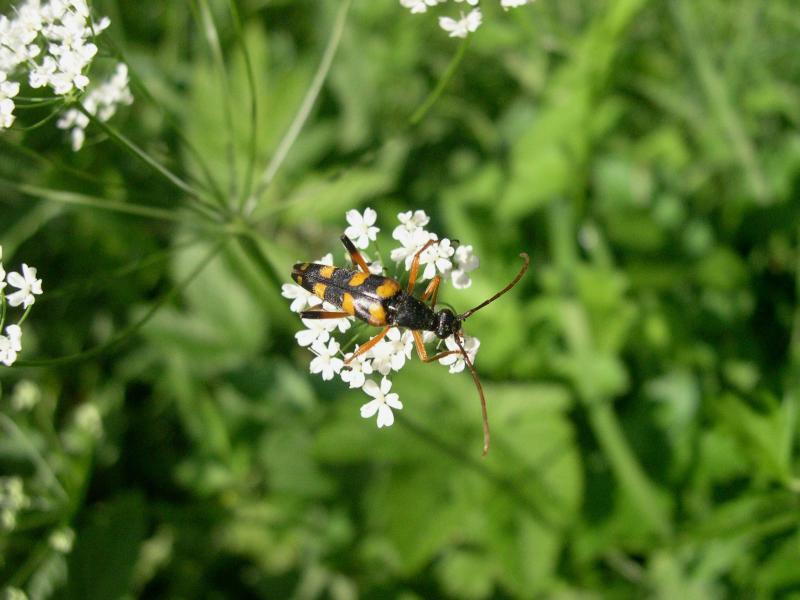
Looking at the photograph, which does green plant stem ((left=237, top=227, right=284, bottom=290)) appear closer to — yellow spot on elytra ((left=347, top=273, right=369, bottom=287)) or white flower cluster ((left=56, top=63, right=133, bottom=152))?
yellow spot on elytra ((left=347, top=273, right=369, bottom=287))

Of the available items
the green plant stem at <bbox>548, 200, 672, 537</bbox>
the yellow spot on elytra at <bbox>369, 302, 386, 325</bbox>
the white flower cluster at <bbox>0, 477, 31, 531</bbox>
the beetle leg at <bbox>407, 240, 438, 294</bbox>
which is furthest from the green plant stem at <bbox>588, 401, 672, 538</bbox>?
the white flower cluster at <bbox>0, 477, 31, 531</bbox>

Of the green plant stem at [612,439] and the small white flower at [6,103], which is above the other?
the green plant stem at [612,439]

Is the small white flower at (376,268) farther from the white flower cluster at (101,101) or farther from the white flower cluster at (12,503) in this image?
the white flower cluster at (12,503)

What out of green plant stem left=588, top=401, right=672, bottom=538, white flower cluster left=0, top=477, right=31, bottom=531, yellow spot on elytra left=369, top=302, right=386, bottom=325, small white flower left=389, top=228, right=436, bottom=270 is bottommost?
white flower cluster left=0, top=477, right=31, bottom=531

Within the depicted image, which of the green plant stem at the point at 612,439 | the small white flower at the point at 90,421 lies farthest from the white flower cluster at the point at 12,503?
the green plant stem at the point at 612,439

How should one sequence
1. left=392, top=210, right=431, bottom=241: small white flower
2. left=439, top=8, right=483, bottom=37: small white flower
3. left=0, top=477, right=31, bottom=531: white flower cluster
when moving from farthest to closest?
left=0, top=477, right=31, bottom=531: white flower cluster → left=439, top=8, right=483, bottom=37: small white flower → left=392, top=210, right=431, bottom=241: small white flower

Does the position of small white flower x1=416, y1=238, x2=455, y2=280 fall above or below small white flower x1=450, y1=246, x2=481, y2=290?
below

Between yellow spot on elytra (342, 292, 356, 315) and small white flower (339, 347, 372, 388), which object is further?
yellow spot on elytra (342, 292, 356, 315)

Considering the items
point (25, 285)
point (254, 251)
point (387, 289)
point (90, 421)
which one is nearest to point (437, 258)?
point (387, 289)
